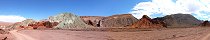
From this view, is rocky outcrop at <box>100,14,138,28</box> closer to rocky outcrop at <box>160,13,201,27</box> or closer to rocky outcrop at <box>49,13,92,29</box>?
rocky outcrop at <box>160,13,201,27</box>

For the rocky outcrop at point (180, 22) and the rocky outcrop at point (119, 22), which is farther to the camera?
the rocky outcrop at point (119, 22)

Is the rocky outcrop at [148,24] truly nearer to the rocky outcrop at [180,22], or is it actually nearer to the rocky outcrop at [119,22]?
the rocky outcrop at [180,22]

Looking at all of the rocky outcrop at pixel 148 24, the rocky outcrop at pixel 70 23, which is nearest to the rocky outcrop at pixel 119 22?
the rocky outcrop at pixel 148 24

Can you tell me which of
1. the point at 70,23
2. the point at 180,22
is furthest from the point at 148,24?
the point at 70,23

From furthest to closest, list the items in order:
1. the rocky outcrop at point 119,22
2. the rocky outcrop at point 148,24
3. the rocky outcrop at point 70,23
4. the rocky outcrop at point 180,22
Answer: the rocky outcrop at point 70,23 < the rocky outcrop at point 119,22 < the rocky outcrop at point 180,22 < the rocky outcrop at point 148,24

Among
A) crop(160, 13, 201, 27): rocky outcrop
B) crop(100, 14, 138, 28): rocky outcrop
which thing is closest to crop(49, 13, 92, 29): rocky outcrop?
crop(100, 14, 138, 28): rocky outcrop

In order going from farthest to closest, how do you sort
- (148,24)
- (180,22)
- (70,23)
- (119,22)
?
(70,23), (119,22), (180,22), (148,24)

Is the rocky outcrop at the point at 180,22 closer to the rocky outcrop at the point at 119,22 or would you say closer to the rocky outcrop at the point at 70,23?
the rocky outcrop at the point at 119,22

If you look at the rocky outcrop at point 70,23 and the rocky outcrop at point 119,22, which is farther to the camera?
the rocky outcrop at point 70,23

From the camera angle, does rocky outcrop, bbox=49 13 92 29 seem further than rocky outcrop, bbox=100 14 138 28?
Yes

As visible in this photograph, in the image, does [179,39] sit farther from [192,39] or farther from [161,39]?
[161,39]

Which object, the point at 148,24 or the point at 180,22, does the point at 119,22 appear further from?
the point at 148,24

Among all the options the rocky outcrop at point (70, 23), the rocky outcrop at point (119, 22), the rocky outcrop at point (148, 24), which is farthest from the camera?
the rocky outcrop at point (70, 23)

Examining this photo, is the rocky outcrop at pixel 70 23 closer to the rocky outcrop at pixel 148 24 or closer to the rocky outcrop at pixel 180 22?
the rocky outcrop at pixel 180 22
